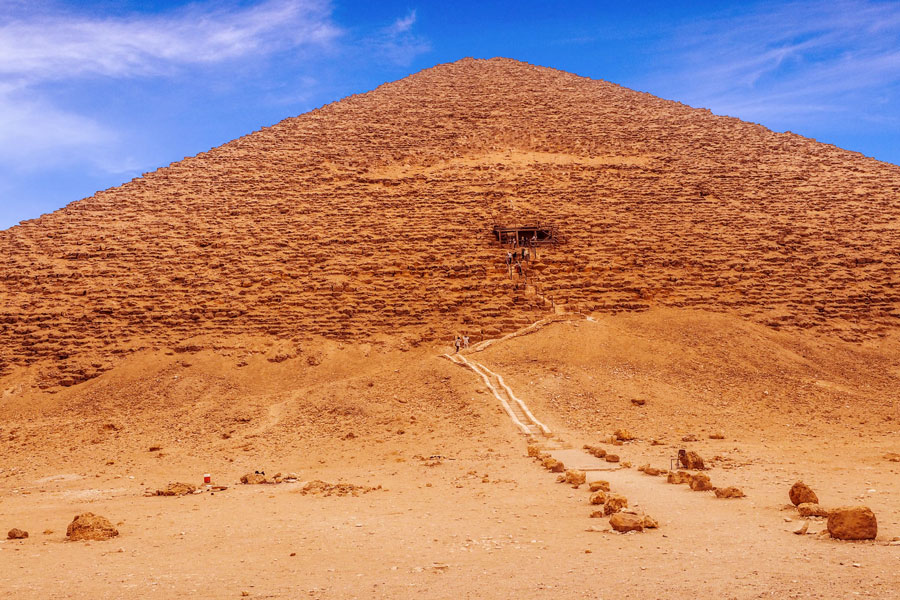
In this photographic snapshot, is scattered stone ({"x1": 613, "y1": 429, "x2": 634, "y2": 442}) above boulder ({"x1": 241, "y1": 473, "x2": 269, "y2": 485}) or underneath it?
above

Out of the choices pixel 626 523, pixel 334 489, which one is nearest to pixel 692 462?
pixel 626 523

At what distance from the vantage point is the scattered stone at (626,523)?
592 centimetres

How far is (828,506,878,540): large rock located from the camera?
5059 millimetres

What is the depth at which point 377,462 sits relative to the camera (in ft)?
39.5

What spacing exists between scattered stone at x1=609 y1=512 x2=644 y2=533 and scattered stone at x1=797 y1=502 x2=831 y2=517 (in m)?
1.47

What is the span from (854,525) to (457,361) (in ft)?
41.1

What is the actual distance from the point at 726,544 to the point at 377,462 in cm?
762

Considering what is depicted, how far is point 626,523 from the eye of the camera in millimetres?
5922

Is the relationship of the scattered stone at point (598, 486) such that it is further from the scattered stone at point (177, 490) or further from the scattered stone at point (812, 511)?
the scattered stone at point (177, 490)

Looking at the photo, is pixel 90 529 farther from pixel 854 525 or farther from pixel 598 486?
pixel 854 525

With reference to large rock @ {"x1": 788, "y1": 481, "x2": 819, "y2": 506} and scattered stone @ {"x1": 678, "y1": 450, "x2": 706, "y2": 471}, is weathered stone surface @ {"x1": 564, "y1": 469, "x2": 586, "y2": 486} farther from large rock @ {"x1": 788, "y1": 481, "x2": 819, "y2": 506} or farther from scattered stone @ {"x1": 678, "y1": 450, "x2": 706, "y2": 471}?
large rock @ {"x1": 788, "y1": 481, "x2": 819, "y2": 506}

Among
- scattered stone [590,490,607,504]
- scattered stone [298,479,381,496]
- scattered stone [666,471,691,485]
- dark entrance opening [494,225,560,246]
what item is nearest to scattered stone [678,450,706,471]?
scattered stone [666,471,691,485]

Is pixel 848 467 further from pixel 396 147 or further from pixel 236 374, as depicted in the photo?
pixel 396 147

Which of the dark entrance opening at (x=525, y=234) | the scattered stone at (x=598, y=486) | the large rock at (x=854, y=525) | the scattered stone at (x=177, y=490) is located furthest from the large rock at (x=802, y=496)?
the dark entrance opening at (x=525, y=234)
